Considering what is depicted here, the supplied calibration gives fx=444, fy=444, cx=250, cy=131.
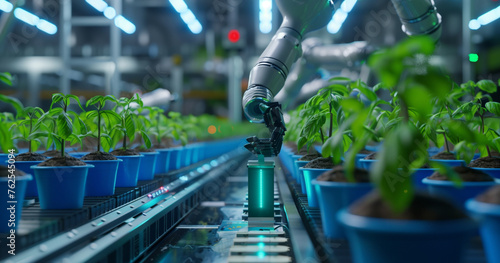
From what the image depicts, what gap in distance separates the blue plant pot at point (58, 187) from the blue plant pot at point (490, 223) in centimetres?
126

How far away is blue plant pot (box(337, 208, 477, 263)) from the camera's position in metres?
0.72

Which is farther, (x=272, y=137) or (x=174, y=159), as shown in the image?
(x=174, y=159)

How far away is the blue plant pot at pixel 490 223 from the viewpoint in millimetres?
811

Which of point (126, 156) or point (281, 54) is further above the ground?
point (281, 54)

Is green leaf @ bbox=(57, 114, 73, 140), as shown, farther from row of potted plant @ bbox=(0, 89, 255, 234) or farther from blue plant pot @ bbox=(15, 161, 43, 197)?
blue plant pot @ bbox=(15, 161, 43, 197)

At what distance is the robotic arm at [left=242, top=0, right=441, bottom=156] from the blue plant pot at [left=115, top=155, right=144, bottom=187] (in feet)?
1.99

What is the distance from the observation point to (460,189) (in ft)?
3.76

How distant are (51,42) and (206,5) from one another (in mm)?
5669

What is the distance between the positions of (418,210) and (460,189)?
433 millimetres

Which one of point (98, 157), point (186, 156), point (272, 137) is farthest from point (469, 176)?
point (186, 156)

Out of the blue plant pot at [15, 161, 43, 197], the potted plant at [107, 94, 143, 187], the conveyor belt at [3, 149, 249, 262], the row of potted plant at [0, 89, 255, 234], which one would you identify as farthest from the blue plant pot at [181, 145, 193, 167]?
the blue plant pot at [15, 161, 43, 197]

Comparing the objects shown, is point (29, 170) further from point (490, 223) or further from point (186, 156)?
point (186, 156)

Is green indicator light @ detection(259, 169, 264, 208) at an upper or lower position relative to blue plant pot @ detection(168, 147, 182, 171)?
lower

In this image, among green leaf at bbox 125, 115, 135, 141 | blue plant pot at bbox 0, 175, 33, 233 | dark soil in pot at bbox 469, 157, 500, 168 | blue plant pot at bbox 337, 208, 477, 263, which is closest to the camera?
blue plant pot at bbox 337, 208, 477, 263
